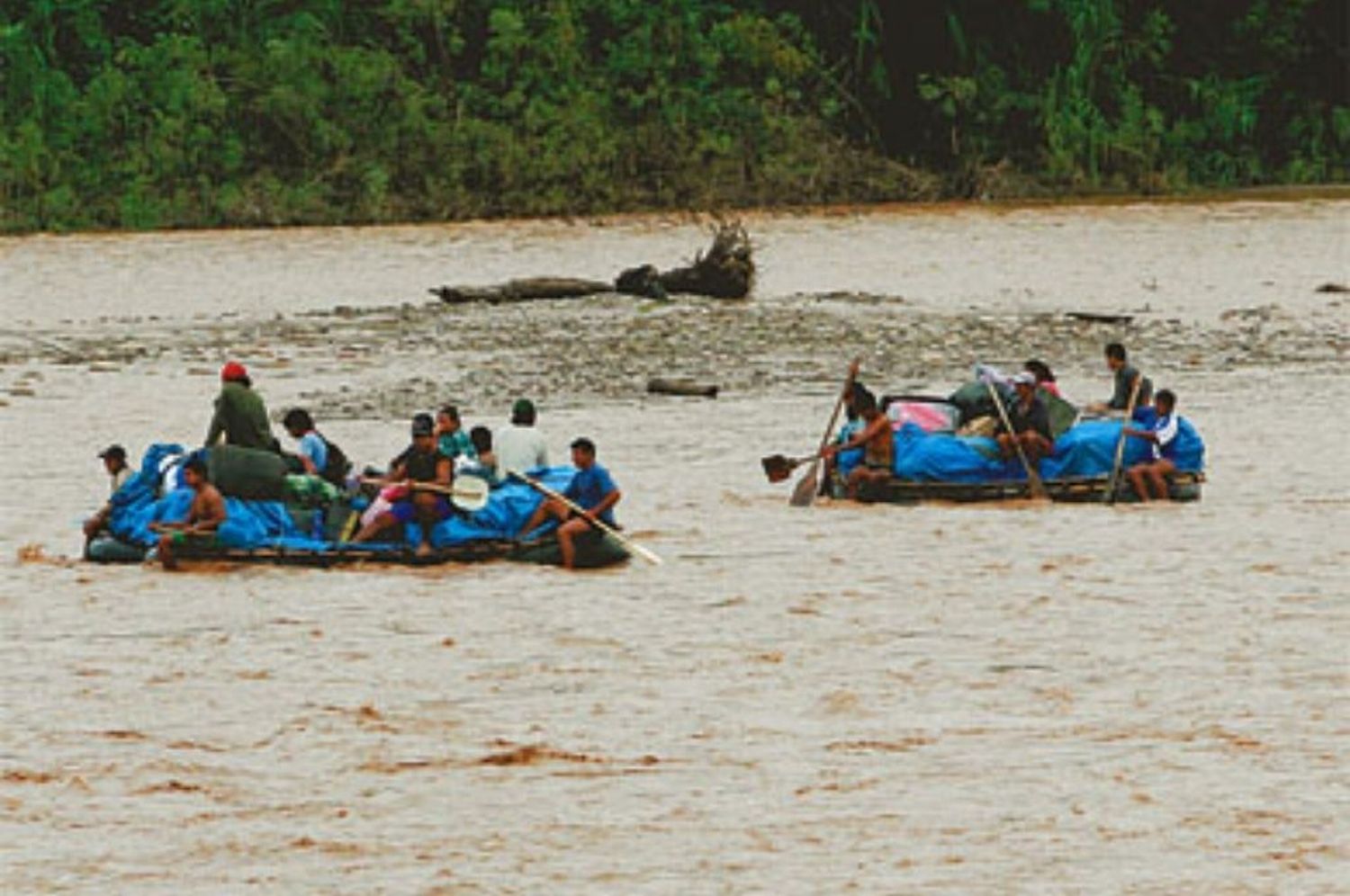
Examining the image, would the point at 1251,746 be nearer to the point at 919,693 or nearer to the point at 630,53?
the point at 919,693

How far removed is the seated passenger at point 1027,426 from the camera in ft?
51.1

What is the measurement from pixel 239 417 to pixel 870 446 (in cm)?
360

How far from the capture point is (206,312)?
28.1m

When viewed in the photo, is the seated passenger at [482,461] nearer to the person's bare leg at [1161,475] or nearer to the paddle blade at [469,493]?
the paddle blade at [469,493]

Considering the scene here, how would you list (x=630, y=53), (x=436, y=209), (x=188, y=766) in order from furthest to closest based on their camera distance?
(x=630, y=53) → (x=436, y=209) → (x=188, y=766)

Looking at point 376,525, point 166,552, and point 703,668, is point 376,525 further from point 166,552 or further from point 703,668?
→ point 703,668

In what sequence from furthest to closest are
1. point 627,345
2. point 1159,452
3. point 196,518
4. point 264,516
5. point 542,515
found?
1. point 627,345
2. point 1159,452
3. point 542,515
4. point 264,516
5. point 196,518

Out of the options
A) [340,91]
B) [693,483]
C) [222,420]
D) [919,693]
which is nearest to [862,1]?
[340,91]

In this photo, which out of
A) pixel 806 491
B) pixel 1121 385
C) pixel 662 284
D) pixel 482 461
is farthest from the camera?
pixel 662 284

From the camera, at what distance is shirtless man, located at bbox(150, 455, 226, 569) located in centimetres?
1363

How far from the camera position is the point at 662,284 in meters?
27.2

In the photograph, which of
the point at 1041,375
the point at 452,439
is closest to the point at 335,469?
the point at 452,439

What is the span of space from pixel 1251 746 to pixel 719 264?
1688 centimetres

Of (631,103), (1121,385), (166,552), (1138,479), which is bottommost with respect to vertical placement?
(166,552)
